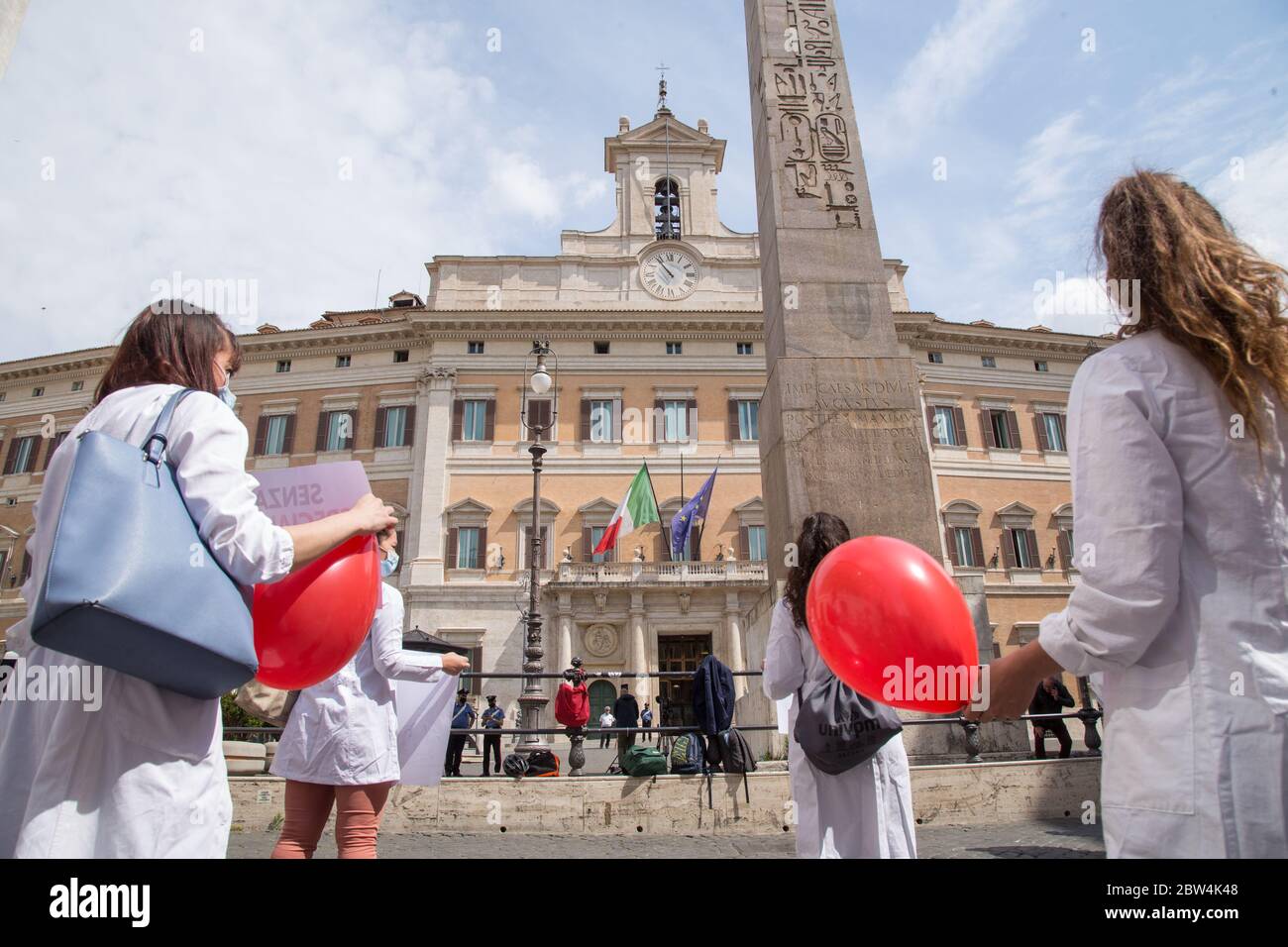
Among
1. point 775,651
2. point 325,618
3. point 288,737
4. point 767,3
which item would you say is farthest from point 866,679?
point 767,3

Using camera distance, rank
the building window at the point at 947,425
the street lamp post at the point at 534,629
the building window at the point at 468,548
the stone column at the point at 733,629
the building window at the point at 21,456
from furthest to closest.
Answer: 1. the building window at the point at 21,456
2. the building window at the point at 947,425
3. the building window at the point at 468,548
4. the stone column at the point at 733,629
5. the street lamp post at the point at 534,629

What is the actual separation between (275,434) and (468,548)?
949 cm

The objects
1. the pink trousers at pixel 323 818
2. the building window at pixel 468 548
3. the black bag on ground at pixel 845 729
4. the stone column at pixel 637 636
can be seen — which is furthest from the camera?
the building window at pixel 468 548

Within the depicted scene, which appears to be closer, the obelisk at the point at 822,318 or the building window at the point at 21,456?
the obelisk at the point at 822,318

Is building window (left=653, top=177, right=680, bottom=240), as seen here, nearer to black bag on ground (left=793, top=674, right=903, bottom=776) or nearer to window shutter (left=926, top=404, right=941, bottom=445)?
window shutter (left=926, top=404, right=941, bottom=445)

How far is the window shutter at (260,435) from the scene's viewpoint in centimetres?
2989

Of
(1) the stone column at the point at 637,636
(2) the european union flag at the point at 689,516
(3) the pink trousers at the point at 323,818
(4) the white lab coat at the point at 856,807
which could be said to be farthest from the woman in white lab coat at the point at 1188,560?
(1) the stone column at the point at 637,636

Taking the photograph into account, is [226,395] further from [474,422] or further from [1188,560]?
[474,422]

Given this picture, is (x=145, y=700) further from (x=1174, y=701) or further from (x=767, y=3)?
(x=767, y=3)

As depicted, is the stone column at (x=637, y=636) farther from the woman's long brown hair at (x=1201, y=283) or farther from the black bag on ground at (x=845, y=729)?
the woman's long brown hair at (x=1201, y=283)

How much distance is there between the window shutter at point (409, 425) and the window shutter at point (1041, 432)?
24.8m

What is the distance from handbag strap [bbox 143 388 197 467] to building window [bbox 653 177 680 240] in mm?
31891

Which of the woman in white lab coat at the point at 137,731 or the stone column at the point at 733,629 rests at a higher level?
the stone column at the point at 733,629
